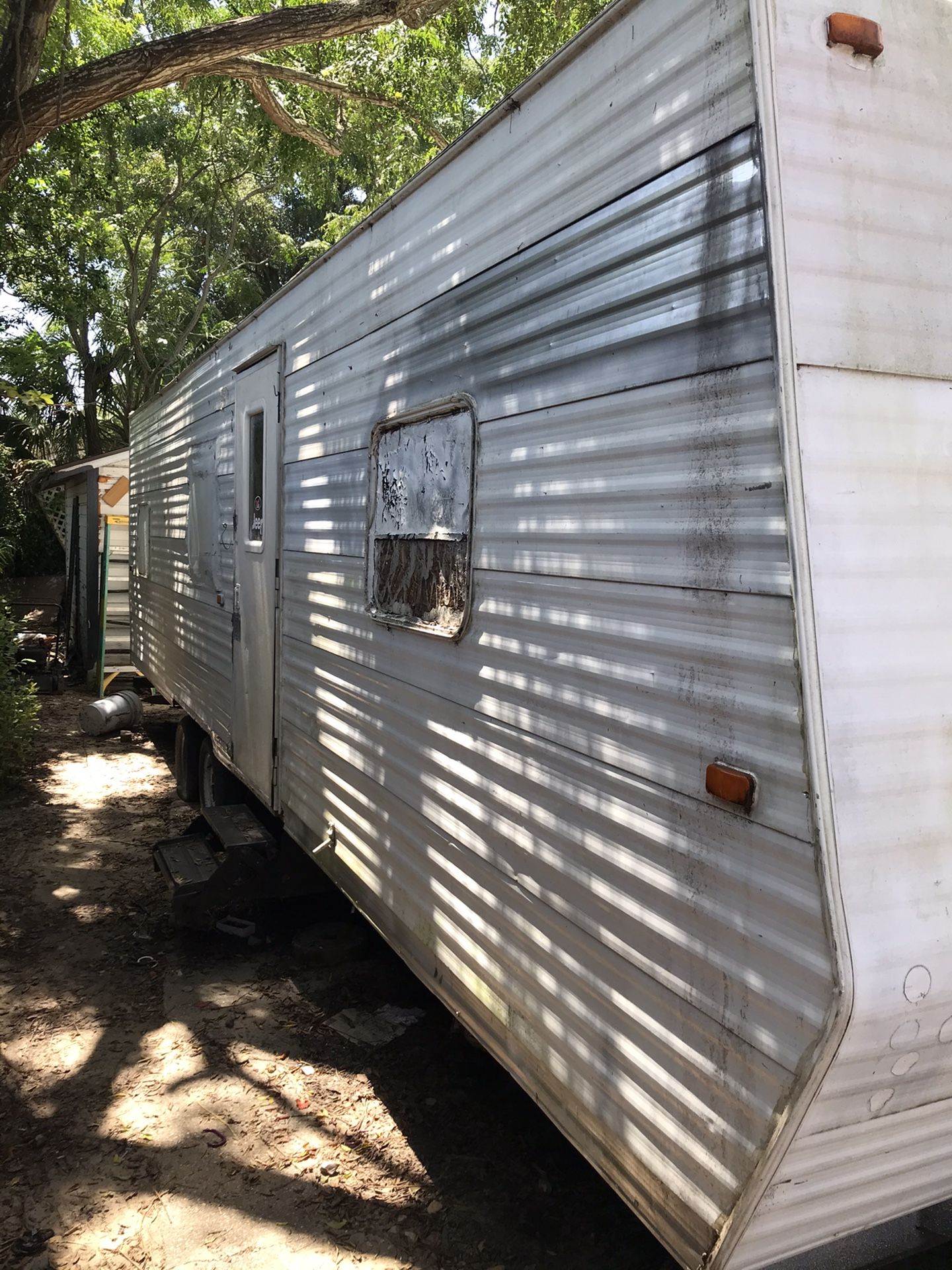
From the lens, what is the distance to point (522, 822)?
7.57 feet

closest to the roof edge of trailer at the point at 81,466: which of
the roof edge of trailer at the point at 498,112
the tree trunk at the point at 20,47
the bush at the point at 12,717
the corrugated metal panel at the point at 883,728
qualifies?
the bush at the point at 12,717

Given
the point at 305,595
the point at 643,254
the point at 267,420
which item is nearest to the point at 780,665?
the point at 643,254

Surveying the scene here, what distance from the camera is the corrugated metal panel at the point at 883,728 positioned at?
1.49 meters

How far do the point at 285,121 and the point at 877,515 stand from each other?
9154 mm

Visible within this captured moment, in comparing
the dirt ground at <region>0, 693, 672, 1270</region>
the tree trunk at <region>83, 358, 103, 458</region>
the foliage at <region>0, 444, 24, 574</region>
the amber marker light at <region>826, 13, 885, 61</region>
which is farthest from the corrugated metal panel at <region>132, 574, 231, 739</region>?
the tree trunk at <region>83, 358, 103, 458</region>

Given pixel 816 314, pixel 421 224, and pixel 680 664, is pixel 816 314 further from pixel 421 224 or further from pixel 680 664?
pixel 421 224

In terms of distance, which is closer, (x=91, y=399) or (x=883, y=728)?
(x=883, y=728)

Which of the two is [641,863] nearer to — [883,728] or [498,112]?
[883,728]

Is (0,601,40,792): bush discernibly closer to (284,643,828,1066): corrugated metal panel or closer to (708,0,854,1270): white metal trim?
(284,643,828,1066): corrugated metal panel

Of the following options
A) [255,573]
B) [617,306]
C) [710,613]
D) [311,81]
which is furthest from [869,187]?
[311,81]

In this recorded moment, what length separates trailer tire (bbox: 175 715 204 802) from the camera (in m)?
6.88

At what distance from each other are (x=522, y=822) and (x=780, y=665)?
37.3 inches

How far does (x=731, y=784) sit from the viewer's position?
1627 mm

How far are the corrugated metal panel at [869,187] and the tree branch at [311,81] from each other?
5073 millimetres
